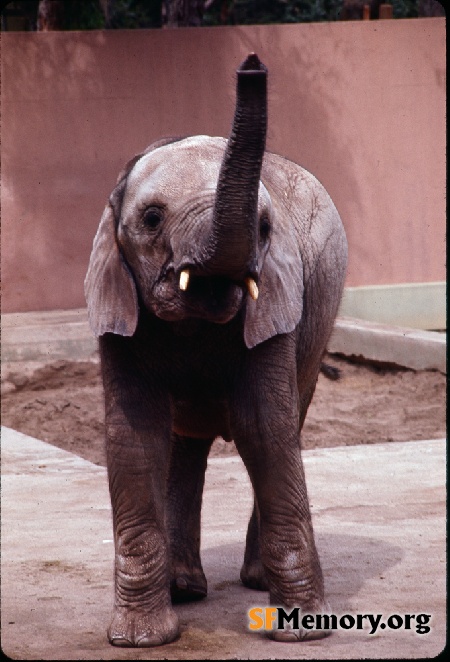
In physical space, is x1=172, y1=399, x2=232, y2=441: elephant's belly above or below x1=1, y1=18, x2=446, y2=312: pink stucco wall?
above

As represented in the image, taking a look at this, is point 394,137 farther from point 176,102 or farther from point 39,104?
point 39,104

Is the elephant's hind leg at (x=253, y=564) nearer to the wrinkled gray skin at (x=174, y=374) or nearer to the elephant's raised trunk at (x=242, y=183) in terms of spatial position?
the wrinkled gray skin at (x=174, y=374)

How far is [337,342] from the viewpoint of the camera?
1116 centimetres

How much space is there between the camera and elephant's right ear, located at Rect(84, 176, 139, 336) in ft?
13.5

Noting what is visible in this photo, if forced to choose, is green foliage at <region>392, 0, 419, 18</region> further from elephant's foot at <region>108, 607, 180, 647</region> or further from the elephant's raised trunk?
the elephant's raised trunk

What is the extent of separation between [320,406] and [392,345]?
0.99 meters

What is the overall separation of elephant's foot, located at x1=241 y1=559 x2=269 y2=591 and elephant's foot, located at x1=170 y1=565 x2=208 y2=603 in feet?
0.60

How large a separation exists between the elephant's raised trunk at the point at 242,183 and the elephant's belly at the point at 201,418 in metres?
0.74

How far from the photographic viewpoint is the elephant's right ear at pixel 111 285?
162 inches

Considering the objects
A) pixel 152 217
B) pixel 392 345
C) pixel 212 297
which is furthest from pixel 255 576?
pixel 392 345

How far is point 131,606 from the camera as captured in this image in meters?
4.26

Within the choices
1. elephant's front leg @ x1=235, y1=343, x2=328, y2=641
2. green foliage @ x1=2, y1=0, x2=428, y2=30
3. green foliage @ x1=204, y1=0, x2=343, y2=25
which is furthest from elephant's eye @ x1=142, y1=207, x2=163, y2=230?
green foliage @ x1=204, y1=0, x2=343, y2=25

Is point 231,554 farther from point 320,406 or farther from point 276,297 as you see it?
point 320,406

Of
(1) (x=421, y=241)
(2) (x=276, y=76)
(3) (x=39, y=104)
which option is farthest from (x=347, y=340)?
(3) (x=39, y=104)
